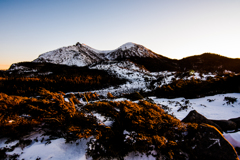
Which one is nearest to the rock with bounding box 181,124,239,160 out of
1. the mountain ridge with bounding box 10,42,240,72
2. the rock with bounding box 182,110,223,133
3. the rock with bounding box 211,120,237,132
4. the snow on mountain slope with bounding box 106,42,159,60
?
the rock with bounding box 182,110,223,133

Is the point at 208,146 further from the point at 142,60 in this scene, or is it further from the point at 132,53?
the point at 132,53

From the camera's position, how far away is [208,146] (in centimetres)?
362

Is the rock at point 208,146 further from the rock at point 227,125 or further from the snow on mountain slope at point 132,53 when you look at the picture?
the snow on mountain slope at point 132,53

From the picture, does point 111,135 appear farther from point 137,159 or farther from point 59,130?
point 59,130

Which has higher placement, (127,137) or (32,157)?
(127,137)

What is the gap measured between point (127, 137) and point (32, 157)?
322 centimetres

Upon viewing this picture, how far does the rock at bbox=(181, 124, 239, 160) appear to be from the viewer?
340cm

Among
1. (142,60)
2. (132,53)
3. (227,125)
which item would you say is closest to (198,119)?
(227,125)

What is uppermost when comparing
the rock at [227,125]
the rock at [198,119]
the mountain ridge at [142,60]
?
the mountain ridge at [142,60]

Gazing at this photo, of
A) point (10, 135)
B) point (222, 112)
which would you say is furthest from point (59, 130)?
point (222, 112)

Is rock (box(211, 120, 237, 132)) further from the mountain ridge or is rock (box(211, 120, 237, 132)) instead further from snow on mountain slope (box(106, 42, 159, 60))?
snow on mountain slope (box(106, 42, 159, 60))

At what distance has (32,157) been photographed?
332 cm

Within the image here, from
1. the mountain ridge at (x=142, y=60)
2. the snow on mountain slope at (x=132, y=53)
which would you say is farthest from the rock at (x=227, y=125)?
the snow on mountain slope at (x=132, y=53)

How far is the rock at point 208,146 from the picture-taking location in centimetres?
340
